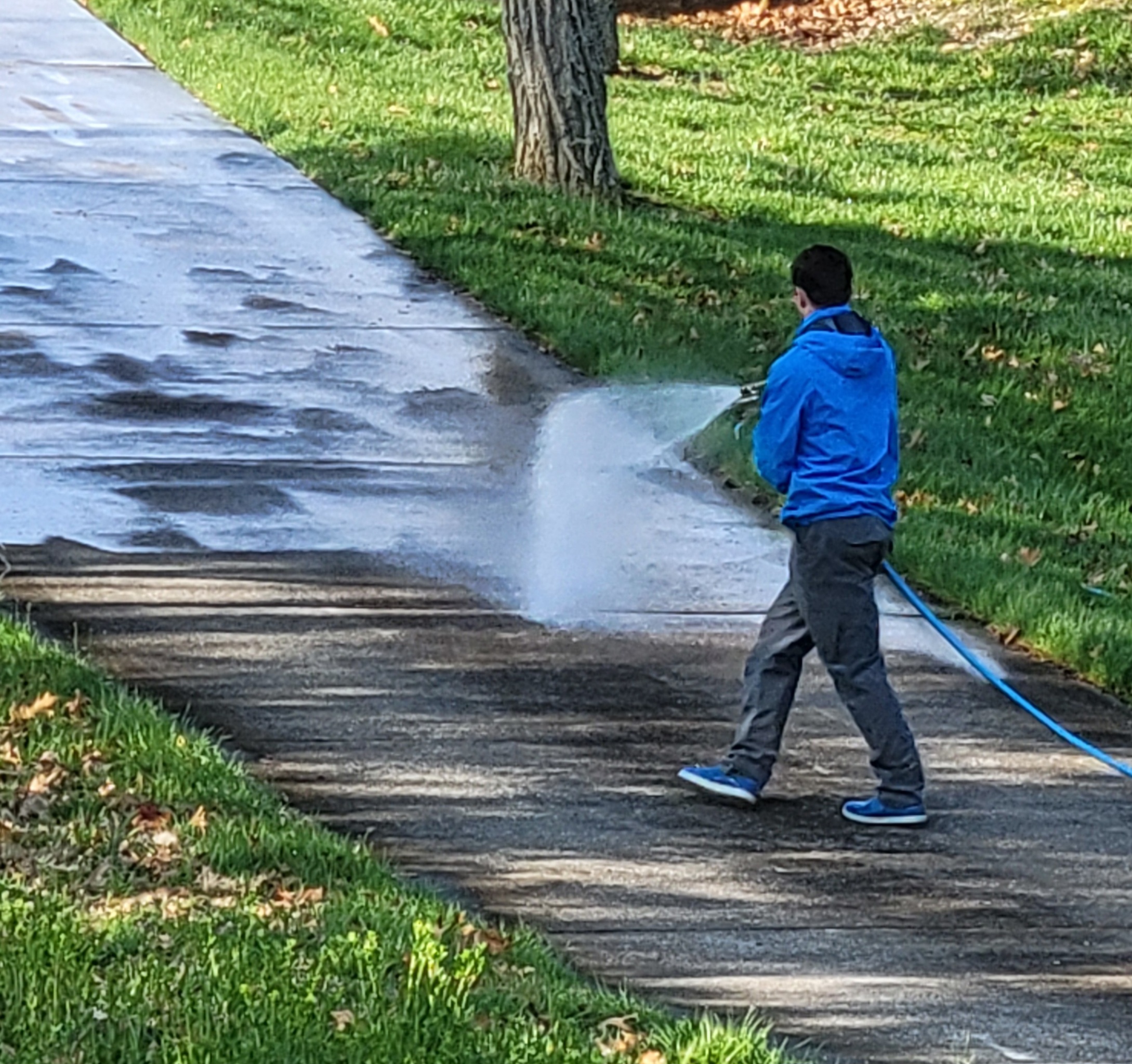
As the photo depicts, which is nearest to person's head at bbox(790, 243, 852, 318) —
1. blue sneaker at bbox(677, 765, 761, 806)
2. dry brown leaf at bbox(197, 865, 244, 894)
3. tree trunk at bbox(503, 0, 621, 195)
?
blue sneaker at bbox(677, 765, 761, 806)

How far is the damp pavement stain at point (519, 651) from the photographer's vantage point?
5355mm

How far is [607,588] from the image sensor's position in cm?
800

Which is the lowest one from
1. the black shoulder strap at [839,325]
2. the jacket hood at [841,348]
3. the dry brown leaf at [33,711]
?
the dry brown leaf at [33,711]

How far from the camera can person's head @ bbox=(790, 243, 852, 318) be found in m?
6.06

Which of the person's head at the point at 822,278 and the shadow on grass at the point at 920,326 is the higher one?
the person's head at the point at 822,278

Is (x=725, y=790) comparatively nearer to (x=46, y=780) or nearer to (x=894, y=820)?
(x=894, y=820)

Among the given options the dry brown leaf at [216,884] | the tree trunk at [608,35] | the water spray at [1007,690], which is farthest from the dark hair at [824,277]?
the tree trunk at [608,35]

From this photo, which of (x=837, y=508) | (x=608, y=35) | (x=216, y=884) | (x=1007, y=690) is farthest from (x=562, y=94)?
(x=216, y=884)

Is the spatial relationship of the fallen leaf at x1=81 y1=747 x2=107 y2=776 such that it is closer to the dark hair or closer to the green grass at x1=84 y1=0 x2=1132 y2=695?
the dark hair

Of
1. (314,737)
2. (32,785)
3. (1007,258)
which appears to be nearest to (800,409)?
(314,737)

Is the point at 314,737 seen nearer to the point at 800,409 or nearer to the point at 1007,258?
the point at 800,409

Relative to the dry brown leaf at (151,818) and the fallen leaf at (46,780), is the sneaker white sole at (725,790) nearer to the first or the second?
the dry brown leaf at (151,818)

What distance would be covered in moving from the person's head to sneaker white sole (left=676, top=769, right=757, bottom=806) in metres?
1.23

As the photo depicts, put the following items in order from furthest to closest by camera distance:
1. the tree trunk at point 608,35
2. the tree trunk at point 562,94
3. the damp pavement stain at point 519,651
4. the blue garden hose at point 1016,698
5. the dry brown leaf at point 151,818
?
the tree trunk at point 608,35 < the tree trunk at point 562,94 < the blue garden hose at point 1016,698 < the dry brown leaf at point 151,818 < the damp pavement stain at point 519,651
